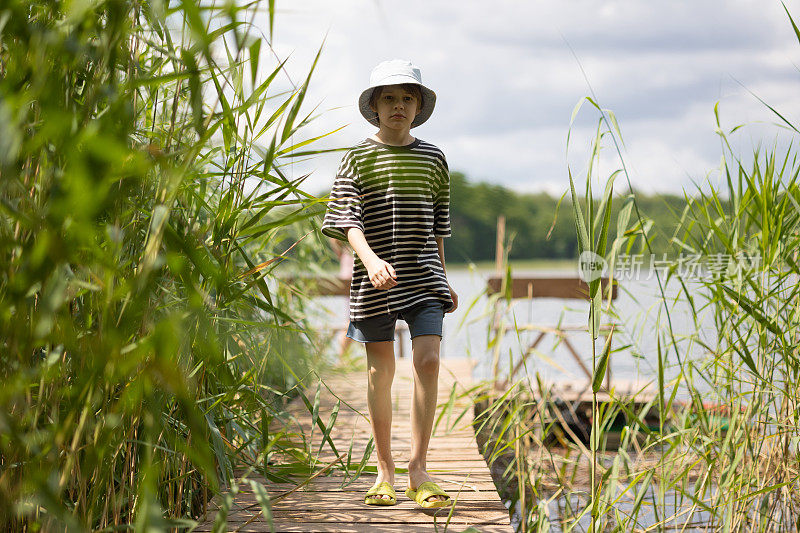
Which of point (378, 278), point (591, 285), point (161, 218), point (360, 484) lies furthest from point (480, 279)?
point (161, 218)

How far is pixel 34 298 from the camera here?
1027 mm

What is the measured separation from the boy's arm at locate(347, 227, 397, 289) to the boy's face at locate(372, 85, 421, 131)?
286 millimetres

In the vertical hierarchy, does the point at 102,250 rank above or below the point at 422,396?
above

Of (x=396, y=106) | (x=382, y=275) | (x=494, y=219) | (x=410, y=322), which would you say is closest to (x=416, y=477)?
(x=410, y=322)

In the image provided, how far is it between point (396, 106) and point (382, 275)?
457 mm

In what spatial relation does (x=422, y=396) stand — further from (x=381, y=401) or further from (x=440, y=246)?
(x=440, y=246)

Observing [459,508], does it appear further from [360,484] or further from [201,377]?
[201,377]

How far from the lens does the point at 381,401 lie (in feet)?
5.83

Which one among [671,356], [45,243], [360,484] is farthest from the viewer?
[671,356]

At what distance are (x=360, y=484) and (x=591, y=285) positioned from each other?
913 mm

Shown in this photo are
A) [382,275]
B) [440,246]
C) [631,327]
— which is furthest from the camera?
[631,327]

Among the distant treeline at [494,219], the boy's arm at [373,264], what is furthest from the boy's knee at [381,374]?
the distant treeline at [494,219]

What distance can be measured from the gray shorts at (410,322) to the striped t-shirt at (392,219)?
0.02 meters

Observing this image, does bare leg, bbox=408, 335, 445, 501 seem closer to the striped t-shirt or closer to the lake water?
the striped t-shirt
